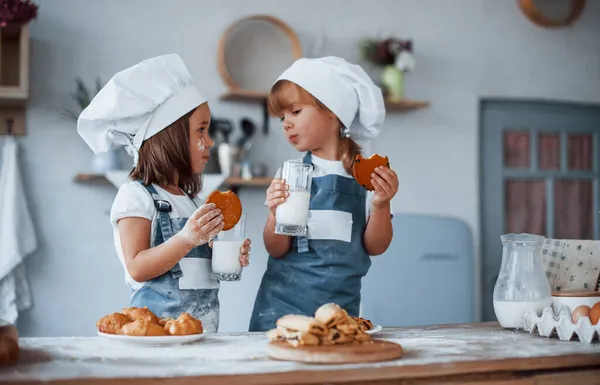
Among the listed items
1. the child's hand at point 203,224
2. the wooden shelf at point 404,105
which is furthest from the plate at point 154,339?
the wooden shelf at point 404,105

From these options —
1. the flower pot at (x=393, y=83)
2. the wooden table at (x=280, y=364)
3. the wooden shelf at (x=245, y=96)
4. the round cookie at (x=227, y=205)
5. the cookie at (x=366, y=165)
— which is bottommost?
the wooden table at (x=280, y=364)

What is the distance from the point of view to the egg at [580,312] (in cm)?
158

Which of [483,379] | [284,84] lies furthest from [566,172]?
[483,379]

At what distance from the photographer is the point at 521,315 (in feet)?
5.64

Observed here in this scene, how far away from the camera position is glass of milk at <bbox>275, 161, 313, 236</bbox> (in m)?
1.87

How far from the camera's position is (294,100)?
2252 mm

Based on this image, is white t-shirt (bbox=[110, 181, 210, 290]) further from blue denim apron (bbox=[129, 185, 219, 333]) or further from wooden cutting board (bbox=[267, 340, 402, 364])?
wooden cutting board (bbox=[267, 340, 402, 364])

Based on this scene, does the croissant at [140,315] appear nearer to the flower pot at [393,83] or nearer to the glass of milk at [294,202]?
the glass of milk at [294,202]

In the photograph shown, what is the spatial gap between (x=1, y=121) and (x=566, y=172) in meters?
3.01

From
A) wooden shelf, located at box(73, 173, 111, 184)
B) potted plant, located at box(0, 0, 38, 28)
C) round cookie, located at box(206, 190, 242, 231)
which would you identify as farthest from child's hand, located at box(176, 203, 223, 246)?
potted plant, located at box(0, 0, 38, 28)

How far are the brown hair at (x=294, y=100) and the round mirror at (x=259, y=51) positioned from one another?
1.40m

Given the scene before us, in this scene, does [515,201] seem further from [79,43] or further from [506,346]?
[506,346]

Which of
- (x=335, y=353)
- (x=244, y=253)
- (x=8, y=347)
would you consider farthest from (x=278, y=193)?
(x=8, y=347)

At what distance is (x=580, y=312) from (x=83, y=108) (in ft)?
8.00
